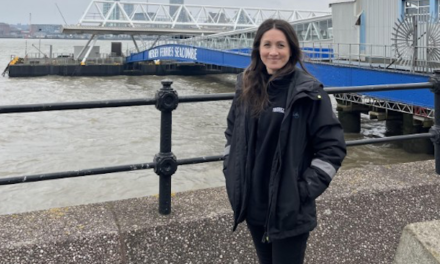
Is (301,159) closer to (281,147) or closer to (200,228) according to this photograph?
(281,147)

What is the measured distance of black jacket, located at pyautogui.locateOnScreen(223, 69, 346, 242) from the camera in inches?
73.7

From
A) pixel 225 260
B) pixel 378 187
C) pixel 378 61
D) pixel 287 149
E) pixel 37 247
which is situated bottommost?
pixel 225 260

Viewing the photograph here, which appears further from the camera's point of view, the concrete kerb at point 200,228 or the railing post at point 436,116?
the railing post at point 436,116

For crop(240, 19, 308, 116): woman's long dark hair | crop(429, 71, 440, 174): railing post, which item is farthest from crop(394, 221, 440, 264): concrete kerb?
crop(429, 71, 440, 174): railing post

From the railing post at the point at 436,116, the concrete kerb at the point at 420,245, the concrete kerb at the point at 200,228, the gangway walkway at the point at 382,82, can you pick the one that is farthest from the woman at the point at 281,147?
the gangway walkway at the point at 382,82

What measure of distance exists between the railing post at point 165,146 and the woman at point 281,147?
668mm

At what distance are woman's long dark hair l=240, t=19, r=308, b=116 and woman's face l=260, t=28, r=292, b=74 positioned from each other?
0.7 inches

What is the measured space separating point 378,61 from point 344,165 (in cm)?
643

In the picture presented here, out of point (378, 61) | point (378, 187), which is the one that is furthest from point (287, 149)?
point (378, 61)

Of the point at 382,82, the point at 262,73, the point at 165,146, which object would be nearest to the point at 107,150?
the point at 382,82

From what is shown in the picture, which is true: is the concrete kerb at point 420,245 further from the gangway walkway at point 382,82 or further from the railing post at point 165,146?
the gangway walkway at point 382,82

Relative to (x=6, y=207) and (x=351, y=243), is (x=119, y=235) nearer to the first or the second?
(x=351, y=243)

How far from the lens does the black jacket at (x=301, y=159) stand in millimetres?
1871

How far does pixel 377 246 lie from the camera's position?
9.85ft
